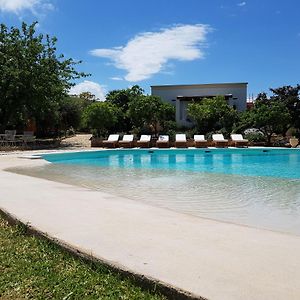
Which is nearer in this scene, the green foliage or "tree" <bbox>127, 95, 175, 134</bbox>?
the green foliage

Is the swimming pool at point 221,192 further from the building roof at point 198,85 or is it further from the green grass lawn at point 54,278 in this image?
the building roof at point 198,85

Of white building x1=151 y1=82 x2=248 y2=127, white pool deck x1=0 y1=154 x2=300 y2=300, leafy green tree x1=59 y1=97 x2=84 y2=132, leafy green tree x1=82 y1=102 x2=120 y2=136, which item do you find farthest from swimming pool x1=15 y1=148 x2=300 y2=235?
white building x1=151 y1=82 x2=248 y2=127

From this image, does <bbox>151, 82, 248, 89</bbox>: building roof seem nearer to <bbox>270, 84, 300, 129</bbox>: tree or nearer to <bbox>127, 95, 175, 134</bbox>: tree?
<bbox>270, 84, 300, 129</bbox>: tree

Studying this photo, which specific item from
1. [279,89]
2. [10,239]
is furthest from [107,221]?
[279,89]

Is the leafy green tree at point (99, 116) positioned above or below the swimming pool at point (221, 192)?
above

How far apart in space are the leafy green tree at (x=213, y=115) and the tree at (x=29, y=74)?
907cm

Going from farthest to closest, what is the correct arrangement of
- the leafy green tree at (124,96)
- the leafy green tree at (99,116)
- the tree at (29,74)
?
the leafy green tree at (124,96)
the leafy green tree at (99,116)
the tree at (29,74)

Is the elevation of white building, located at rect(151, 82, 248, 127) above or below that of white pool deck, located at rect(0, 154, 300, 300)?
above

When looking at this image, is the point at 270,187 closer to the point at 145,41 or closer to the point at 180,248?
the point at 180,248

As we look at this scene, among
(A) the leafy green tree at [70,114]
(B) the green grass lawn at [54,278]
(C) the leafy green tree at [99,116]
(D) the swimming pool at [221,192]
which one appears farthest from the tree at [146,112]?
(B) the green grass lawn at [54,278]

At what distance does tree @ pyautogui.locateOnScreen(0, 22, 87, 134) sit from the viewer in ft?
74.1

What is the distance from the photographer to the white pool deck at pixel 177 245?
9.12ft

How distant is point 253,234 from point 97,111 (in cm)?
2278

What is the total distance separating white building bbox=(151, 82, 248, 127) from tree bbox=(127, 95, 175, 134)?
18.0 feet
